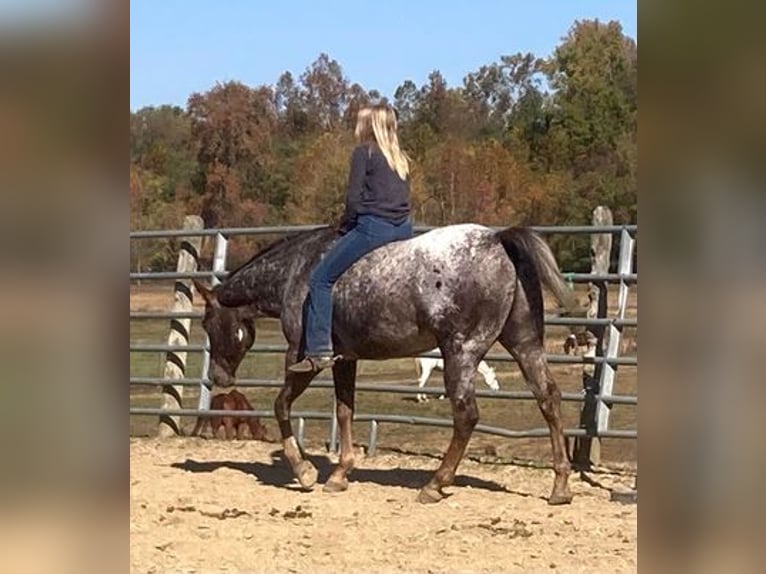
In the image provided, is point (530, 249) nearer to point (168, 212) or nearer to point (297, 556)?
point (297, 556)

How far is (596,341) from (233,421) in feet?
8.09

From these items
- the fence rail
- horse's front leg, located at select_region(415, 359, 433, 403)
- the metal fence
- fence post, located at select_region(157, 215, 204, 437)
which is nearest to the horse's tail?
the metal fence

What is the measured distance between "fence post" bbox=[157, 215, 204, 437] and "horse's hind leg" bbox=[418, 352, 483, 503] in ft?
9.29

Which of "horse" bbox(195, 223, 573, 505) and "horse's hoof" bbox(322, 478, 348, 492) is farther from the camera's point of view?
"horse's hoof" bbox(322, 478, 348, 492)

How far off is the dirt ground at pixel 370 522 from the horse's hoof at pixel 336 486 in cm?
5

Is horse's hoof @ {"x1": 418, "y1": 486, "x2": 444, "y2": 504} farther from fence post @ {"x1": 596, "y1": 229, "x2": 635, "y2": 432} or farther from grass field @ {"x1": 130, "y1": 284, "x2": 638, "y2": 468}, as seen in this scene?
grass field @ {"x1": 130, "y1": 284, "x2": 638, "y2": 468}

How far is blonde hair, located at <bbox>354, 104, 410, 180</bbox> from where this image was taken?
14.8ft

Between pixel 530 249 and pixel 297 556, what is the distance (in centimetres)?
161

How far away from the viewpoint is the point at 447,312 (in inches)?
175

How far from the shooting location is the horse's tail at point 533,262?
4.33 meters

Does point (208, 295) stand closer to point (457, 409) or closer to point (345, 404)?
point (345, 404)

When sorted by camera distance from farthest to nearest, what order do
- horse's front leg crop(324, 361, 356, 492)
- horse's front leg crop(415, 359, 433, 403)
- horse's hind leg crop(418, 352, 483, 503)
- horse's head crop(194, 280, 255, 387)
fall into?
1. horse's front leg crop(415, 359, 433, 403)
2. horse's head crop(194, 280, 255, 387)
3. horse's front leg crop(324, 361, 356, 492)
4. horse's hind leg crop(418, 352, 483, 503)

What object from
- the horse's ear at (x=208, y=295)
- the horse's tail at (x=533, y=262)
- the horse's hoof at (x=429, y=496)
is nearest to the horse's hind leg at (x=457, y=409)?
the horse's hoof at (x=429, y=496)
